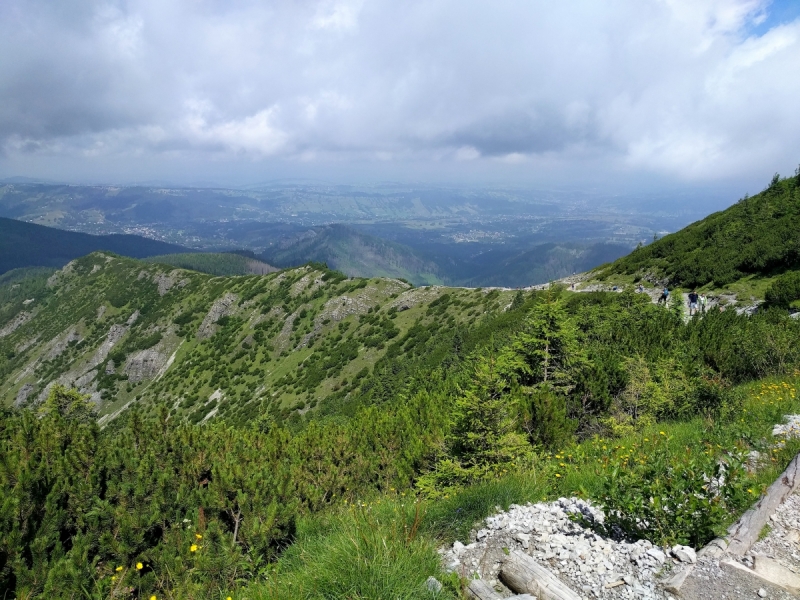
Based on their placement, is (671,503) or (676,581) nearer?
(676,581)

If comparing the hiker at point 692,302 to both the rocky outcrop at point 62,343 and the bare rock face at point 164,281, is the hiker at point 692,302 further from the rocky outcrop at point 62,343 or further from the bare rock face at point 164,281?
the rocky outcrop at point 62,343

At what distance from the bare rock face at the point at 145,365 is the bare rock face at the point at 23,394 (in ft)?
122

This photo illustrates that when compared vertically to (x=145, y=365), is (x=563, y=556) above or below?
above

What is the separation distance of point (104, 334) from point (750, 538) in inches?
5930

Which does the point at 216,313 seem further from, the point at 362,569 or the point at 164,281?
the point at 362,569

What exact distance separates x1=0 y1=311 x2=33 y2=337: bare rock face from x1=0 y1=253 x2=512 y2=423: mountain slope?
1323 cm

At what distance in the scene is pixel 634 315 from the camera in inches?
926

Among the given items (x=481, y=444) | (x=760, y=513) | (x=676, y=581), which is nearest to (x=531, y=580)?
(x=676, y=581)

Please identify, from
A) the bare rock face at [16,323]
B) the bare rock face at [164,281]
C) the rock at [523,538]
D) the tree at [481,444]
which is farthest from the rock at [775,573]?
the bare rock face at [16,323]

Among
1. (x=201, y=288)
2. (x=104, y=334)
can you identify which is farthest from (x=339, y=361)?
(x=104, y=334)

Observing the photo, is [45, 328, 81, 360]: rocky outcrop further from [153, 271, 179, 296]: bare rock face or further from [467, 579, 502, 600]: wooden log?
[467, 579, 502, 600]: wooden log

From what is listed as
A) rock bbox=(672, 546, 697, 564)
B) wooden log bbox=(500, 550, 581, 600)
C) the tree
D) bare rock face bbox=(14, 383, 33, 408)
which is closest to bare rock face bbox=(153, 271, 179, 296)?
bare rock face bbox=(14, 383, 33, 408)

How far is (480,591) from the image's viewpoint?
4.44m

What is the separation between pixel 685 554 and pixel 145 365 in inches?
4438
